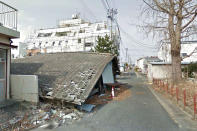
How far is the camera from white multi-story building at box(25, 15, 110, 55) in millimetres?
32781

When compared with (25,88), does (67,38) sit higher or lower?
higher

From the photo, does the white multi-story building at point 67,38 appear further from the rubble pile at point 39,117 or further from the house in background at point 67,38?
the rubble pile at point 39,117

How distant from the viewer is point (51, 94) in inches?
274

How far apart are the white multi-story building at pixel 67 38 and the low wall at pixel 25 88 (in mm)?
24963

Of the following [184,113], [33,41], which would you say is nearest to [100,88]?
[184,113]

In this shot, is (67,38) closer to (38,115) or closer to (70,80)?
(70,80)

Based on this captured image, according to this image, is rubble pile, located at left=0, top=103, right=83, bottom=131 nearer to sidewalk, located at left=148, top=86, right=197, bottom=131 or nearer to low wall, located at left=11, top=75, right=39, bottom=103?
low wall, located at left=11, top=75, right=39, bottom=103

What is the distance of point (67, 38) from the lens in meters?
34.9

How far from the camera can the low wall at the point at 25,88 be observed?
6551 mm

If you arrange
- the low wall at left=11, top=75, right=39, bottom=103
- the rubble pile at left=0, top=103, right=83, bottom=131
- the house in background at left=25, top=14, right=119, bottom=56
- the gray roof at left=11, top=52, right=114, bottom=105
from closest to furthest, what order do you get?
the rubble pile at left=0, top=103, right=83, bottom=131, the low wall at left=11, top=75, right=39, bottom=103, the gray roof at left=11, top=52, right=114, bottom=105, the house in background at left=25, top=14, right=119, bottom=56

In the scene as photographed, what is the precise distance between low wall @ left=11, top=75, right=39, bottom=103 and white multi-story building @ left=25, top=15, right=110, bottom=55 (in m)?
25.0

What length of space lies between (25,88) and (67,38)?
2962 cm

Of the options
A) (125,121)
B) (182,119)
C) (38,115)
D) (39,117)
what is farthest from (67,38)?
(182,119)

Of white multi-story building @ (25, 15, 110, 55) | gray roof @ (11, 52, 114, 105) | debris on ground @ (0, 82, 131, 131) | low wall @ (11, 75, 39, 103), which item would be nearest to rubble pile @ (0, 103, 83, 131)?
debris on ground @ (0, 82, 131, 131)
